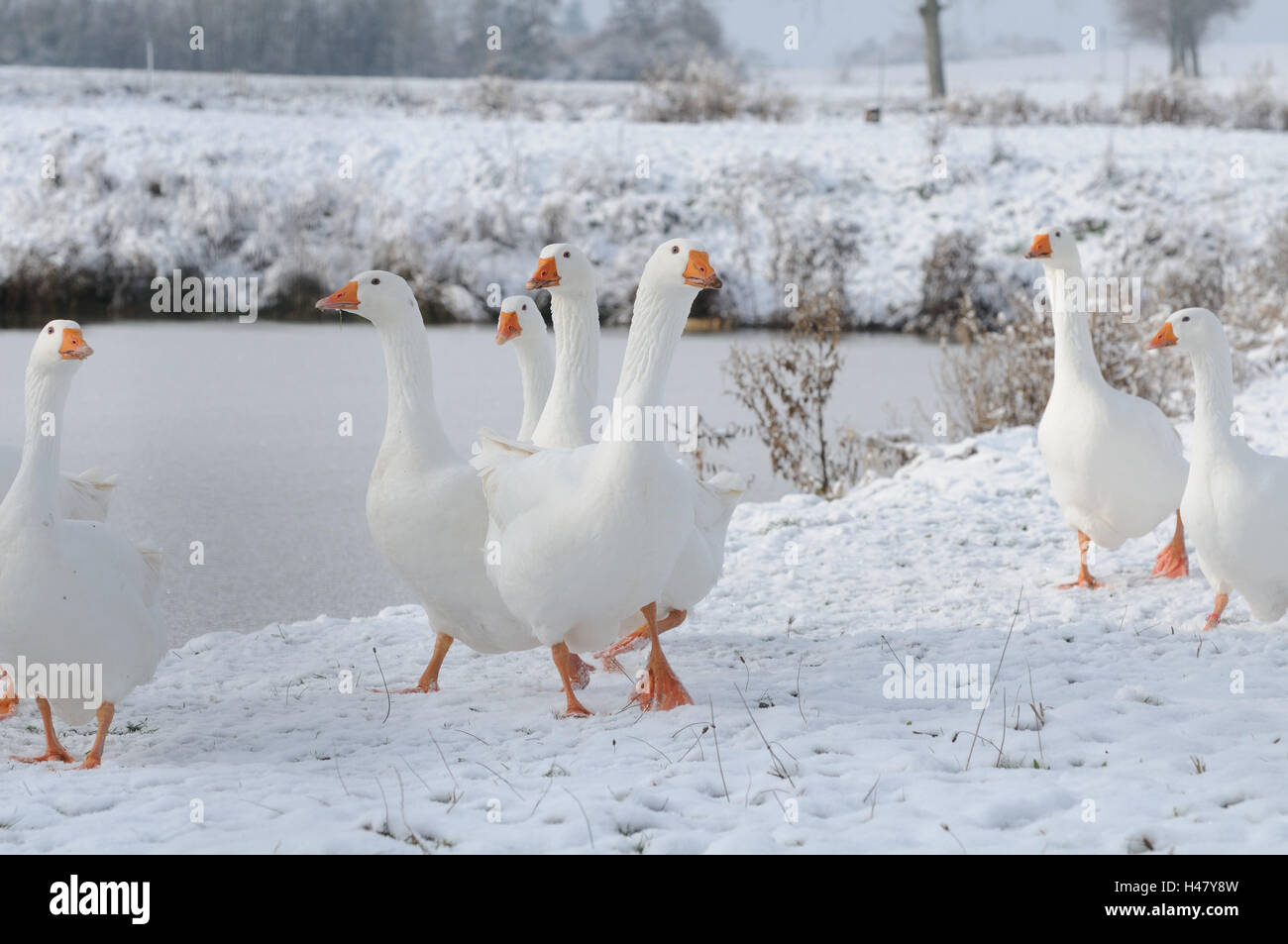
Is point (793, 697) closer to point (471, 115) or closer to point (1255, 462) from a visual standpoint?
point (1255, 462)

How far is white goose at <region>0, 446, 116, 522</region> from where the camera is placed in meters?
5.13

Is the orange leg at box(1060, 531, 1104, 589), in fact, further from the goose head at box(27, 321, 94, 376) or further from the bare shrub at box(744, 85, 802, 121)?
the bare shrub at box(744, 85, 802, 121)

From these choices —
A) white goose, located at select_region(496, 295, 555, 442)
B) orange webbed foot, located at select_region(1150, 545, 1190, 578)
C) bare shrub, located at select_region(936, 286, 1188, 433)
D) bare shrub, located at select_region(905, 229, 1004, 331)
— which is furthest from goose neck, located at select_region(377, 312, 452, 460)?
bare shrub, located at select_region(905, 229, 1004, 331)

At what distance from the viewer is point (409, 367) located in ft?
16.3

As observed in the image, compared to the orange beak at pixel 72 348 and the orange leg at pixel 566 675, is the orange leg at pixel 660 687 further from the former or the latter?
the orange beak at pixel 72 348

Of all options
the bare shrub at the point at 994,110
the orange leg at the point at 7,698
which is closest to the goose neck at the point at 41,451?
the orange leg at the point at 7,698

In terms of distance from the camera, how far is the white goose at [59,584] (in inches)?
162

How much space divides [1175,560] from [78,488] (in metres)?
5.31

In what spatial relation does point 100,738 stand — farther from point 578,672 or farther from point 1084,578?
point 1084,578

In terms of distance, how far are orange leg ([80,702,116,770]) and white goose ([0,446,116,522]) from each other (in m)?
1.01

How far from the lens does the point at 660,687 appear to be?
459 centimetres

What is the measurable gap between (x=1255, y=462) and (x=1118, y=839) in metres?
2.64
